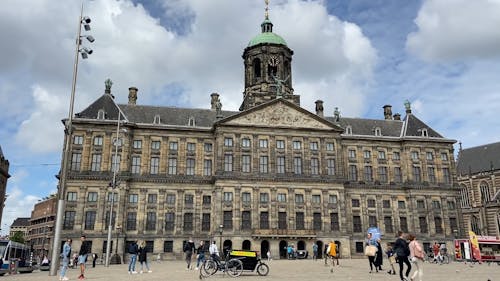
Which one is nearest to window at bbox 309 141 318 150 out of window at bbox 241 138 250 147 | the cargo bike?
window at bbox 241 138 250 147

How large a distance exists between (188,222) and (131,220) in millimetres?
6876

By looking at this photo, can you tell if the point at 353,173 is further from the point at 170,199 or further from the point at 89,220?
the point at 89,220

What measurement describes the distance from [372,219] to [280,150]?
1596cm

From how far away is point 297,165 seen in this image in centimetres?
5297

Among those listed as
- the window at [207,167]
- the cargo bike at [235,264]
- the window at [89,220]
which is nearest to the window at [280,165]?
A: the window at [207,167]

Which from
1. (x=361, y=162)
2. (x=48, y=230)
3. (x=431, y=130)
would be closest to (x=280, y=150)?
(x=361, y=162)

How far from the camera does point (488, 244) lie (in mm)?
44719

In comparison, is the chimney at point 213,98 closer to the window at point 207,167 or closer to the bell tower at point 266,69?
the bell tower at point 266,69

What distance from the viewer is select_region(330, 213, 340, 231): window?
5138 centimetres

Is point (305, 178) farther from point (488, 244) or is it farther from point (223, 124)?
point (488, 244)

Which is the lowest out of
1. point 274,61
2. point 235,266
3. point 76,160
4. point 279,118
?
point 235,266

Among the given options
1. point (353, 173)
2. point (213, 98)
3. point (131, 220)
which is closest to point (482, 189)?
point (353, 173)

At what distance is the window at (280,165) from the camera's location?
52156 mm

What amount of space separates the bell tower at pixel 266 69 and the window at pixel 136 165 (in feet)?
56.1
